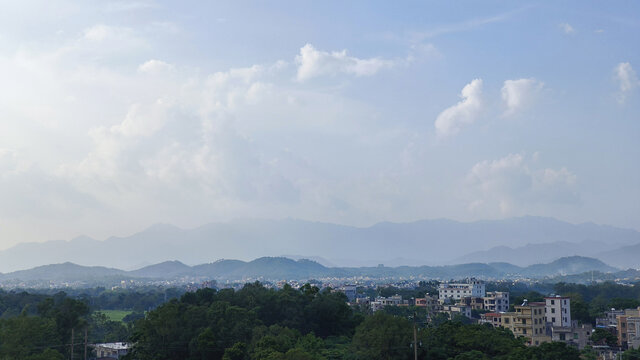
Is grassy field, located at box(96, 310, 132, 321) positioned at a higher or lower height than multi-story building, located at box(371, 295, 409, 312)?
lower

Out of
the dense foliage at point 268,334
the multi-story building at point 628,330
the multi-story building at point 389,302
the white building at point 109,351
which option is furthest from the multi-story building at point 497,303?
the white building at point 109,351

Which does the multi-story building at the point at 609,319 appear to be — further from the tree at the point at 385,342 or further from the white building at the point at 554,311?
the tree at the point at 385,342

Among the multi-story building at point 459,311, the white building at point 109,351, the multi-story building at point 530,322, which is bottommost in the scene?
the white building at point 109,351

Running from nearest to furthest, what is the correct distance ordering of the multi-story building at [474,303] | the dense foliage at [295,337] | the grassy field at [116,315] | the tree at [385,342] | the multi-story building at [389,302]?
the dense foliage at [295,337], the tree at [385,342], the multi-story building at [474,303], the multi-story building at [389,302], the grassy field at [116,315]

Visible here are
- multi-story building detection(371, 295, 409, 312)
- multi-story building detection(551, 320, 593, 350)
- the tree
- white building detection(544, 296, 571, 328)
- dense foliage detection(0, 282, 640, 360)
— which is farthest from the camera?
multi-story building detection(371, 295, 409, 312)

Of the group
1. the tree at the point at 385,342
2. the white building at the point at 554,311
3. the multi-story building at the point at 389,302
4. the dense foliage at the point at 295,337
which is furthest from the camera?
the multi-story building at the point at 389,302

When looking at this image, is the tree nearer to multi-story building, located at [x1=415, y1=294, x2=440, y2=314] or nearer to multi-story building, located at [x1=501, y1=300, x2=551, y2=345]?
multi-story building, located at [x1=501, y1=300, x2=551, y2=345]

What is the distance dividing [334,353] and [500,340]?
665 cm

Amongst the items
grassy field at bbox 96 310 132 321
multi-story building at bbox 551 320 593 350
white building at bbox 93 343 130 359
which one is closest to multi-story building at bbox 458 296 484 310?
multi-story building at bbox 551 320 593 350

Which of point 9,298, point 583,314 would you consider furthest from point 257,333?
point 9,298

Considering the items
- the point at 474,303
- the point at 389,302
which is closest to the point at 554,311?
the point at 474,303

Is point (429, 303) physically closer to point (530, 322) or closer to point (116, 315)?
point (530, 322)

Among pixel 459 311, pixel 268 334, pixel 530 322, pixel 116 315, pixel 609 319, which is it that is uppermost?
pixel 268 334

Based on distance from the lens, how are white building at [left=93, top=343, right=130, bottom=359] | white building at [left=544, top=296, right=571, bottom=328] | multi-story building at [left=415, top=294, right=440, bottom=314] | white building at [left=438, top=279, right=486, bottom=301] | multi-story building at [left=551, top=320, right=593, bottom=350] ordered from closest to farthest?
1. multi-story building at [left=551, top=320, right=593, bottom=350]
2. white building at [left=93, top=343, right=130, bottom=359]
3. white building at [left=544, top=296, right=571, bottom=328]
4. multi-story building at [left=415, top=294, right=440, bottom=314]
5. white building at [left=438, top=279, right=486, bottom=301]
